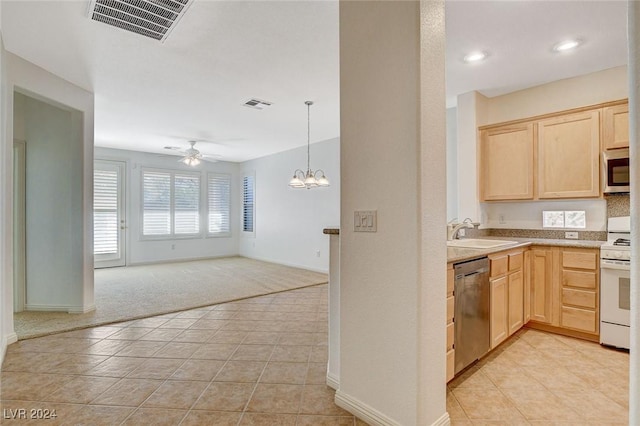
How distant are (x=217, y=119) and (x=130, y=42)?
7.57ft

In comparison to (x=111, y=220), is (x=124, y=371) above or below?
below

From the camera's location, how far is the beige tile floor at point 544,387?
6.31 feet

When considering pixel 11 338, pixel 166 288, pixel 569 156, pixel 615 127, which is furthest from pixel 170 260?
pixel 615 127

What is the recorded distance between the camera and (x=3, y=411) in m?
1.97

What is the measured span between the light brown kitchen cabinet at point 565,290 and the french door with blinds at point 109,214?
787 cm

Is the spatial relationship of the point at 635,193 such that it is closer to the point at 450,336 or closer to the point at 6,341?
the point at 450,336

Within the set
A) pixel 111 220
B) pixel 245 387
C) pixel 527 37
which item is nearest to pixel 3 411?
pixel 245 387

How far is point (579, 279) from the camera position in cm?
304

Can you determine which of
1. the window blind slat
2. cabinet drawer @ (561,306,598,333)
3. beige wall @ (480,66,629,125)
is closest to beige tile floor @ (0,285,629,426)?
cabinet drawer @ (561,306,598,333)

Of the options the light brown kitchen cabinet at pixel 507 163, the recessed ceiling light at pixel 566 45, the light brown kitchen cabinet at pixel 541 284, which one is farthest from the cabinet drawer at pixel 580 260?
the recessed ceiling light at pixel 566 45

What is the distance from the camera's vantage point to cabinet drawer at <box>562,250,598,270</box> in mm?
2969

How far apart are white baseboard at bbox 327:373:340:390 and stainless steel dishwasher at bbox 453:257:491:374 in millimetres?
815

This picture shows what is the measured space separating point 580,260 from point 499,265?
3.22 ft

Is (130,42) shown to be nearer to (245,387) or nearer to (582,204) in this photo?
(245,387)
